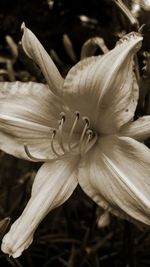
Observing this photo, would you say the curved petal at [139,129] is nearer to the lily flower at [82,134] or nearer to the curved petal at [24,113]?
the lily flower at [82,134]

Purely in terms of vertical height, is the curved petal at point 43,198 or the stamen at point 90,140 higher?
the stamen at point 90,140

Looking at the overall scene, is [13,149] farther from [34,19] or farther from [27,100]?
[34,19]

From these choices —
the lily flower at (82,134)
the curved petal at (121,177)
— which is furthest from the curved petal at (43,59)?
the curved petal at (121,177)

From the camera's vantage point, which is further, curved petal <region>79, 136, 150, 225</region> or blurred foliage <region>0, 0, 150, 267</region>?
blurred foliage <region>0, 0, 150, 267</region>

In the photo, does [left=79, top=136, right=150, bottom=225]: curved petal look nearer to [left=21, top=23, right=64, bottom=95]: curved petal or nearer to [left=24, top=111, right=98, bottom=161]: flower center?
[left=24, top=111, right=98, bottom=161]: flower center

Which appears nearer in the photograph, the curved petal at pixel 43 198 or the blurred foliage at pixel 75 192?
the curved petal at pixel 43 198

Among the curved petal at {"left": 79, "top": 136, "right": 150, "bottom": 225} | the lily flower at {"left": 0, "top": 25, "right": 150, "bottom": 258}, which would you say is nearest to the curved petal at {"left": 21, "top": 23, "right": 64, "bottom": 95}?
the lily flower at {"left": 0, "top": 25, "right": 150, "bottom": 258}
